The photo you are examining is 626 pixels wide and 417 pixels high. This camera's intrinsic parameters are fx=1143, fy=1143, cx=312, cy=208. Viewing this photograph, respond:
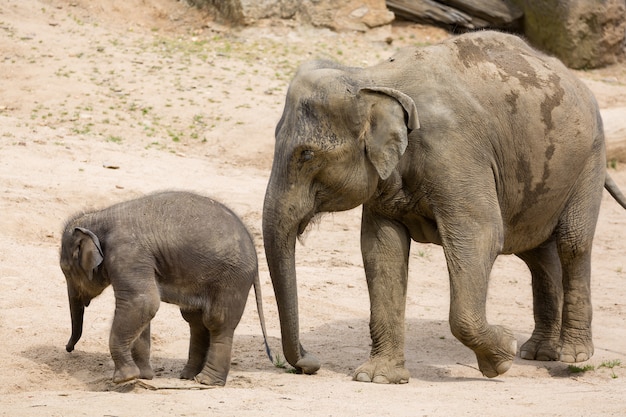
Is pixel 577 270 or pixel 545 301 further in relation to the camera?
→ pixel 545 301

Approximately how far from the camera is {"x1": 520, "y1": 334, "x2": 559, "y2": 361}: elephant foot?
8594 mm

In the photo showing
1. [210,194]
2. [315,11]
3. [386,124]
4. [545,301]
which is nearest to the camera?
[386,124]

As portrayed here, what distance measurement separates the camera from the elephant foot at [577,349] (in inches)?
326

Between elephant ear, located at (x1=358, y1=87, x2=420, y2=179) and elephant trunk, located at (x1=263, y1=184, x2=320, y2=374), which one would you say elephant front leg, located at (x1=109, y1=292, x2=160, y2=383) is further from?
elephant ear, located at (x1=358, y1=87, x2=420, y2=179)

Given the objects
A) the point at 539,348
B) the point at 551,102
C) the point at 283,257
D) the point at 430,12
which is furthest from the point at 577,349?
the point at 430,12

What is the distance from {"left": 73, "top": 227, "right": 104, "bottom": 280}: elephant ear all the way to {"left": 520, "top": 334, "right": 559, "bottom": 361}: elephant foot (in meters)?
3.67

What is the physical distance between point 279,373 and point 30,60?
33.8 feet

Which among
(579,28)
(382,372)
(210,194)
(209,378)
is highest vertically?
(209,378)

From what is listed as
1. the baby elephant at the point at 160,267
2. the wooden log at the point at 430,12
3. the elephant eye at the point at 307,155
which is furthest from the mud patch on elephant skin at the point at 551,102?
the wooden log at the point at 430,12

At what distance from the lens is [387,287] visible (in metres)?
7.37

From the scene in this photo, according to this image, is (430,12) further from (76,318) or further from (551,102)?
(76,318)

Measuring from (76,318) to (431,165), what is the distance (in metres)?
2.34

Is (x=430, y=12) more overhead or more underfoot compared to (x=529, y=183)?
more underfoot

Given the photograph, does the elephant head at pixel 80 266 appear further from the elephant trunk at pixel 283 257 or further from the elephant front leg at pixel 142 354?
the elephant trunk at pixel 283 257
